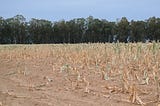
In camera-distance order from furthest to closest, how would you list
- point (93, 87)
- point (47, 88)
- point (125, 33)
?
point (125, 33)
point (47, 88)
point (93, 87)

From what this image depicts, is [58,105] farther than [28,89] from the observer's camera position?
No

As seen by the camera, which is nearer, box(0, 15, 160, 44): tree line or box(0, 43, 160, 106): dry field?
box(0, 43, 160, 106): dry field

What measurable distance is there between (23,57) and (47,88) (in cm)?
793

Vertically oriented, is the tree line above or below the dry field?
above

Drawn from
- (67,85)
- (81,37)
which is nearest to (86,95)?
(67,85)

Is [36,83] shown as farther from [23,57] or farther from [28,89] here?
[23,57]

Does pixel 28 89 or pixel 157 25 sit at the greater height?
pixel 157 25

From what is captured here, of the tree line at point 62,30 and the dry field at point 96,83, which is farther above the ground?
the tree line at point 62,30

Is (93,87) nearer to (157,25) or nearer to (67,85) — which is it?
(67,85)

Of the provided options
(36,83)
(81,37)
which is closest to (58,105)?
(36,83)

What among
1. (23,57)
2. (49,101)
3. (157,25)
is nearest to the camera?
(49,101)

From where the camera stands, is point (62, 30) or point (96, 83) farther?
point (62, 30)

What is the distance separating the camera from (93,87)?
6.62m

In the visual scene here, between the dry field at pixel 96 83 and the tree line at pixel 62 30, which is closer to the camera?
the dry field at pixel 96 83
